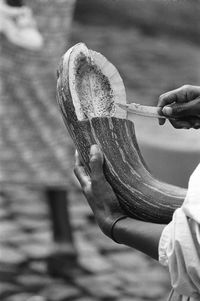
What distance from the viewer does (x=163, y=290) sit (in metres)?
4.36

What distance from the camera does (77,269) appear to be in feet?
15.4

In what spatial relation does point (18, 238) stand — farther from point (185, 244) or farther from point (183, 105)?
point (185, 244)

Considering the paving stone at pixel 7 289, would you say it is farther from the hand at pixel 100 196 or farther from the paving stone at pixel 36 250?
the hand at pixel 100 196

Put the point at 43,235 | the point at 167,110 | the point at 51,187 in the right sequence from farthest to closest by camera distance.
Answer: the point at 43,235, the point at 51,187, the point at 167,110

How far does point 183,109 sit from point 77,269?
8.85 feet

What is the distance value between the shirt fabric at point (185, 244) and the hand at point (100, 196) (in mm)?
225

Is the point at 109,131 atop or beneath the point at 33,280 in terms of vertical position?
atop

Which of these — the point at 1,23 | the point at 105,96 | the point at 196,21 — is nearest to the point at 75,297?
the point at 1,23

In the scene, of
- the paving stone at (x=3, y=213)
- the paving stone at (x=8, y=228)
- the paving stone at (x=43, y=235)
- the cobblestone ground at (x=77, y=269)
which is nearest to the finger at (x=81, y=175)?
the cobblestone ground at (x=77, y=269)

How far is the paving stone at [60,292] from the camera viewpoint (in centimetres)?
423

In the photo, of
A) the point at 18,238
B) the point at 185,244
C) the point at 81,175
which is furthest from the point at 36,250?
the point at 185,244

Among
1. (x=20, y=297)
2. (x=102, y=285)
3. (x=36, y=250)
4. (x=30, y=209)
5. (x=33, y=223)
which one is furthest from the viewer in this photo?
(x=30, y=209)

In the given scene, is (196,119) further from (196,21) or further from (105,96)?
(196,21)

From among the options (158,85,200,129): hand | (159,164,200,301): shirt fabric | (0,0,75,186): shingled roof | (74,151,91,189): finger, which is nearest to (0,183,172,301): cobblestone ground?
(0,0,75,186): shingled roof
